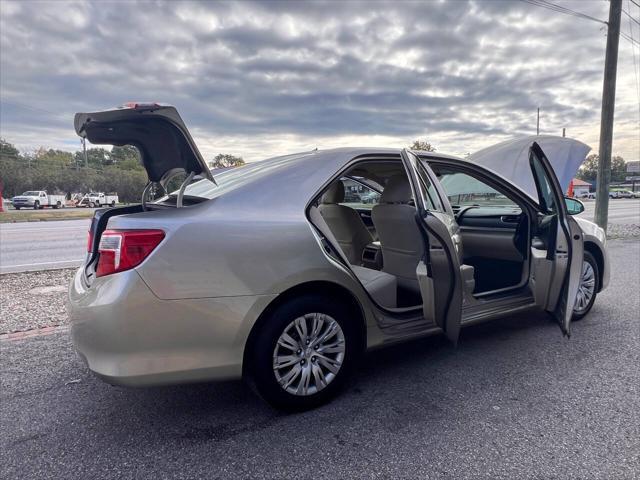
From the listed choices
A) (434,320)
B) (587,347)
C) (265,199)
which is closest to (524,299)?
(587,347)

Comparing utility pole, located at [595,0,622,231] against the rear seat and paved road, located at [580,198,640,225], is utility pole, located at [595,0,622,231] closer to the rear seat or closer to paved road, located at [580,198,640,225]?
paved road, located at [580,198,640,225]

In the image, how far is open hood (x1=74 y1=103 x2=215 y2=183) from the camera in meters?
2.34

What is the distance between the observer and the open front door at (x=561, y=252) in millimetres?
3412

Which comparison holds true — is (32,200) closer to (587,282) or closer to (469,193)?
(469,193)

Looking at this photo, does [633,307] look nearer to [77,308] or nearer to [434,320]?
[434,320]

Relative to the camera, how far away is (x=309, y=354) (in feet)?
8.64

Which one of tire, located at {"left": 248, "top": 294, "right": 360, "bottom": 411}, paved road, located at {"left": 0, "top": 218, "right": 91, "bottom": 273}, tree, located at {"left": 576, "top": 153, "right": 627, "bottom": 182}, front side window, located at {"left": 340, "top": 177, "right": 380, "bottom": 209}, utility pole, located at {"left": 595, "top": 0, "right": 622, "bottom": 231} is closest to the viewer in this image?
tire, located at {"left": 248, "top": 294, "right": 360, "bottom": 411}

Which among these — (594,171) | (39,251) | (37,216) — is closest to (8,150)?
(37,216)

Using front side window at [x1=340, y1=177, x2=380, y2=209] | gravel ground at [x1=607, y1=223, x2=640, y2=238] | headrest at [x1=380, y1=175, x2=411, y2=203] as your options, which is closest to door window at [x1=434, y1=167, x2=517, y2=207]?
front side window at [x1=340, y1=177, x2=380, y2=209]

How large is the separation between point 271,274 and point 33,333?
3032 millimetres

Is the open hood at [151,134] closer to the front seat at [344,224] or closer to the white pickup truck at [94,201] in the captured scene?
the front seat at [344,224]

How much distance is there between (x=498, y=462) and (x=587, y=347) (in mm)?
2066

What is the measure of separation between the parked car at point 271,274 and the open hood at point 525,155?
2833mm

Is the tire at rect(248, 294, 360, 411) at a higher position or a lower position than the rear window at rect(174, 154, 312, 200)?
lower
